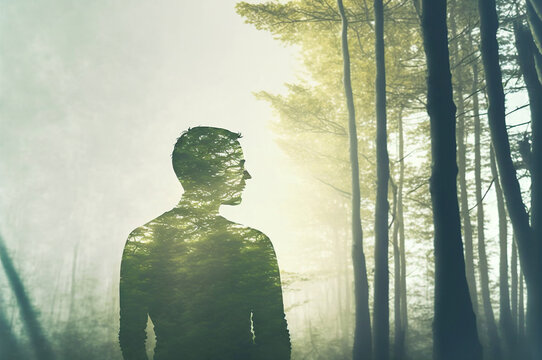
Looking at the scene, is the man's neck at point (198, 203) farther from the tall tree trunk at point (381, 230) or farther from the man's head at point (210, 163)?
the tall tree trunk at point (381, 230)

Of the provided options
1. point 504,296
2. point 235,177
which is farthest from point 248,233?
point 504,296

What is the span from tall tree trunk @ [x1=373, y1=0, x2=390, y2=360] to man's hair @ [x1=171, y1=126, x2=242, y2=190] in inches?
265

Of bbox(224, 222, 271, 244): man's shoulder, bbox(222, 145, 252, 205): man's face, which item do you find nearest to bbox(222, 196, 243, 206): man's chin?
bbox(222, 145, 252, 205): man's face

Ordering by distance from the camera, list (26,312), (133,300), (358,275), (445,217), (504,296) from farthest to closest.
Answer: (26,312) → (504,296) → (358,275) → (445,217) → (133,300)

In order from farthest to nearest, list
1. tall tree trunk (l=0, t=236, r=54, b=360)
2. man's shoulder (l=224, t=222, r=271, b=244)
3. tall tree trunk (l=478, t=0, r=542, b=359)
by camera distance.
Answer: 1. tall tree trunk (l=0, t=236, r=54, b=360)
2. tall tree trunk (l=478, t=0, r=542, b=359)
3. man's shoulder (l=224, t=222, r=271, b=244)

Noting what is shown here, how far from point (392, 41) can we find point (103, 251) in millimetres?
25138

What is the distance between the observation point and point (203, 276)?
1.89 metres

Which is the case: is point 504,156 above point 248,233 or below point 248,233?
above

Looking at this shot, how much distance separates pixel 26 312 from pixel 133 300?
21127mm

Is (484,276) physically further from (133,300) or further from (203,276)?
(133,300)

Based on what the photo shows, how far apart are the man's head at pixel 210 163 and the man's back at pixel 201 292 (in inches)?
7.7

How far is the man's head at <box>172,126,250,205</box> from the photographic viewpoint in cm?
195

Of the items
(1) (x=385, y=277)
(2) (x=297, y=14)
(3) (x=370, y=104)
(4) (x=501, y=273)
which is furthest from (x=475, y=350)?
(4) (x=501, y=273)

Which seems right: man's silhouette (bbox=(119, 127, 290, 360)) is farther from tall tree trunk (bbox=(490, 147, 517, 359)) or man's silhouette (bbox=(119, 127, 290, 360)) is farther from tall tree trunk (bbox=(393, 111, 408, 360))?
tall tree trunk (bbox=(490, 147, 517, 359))
